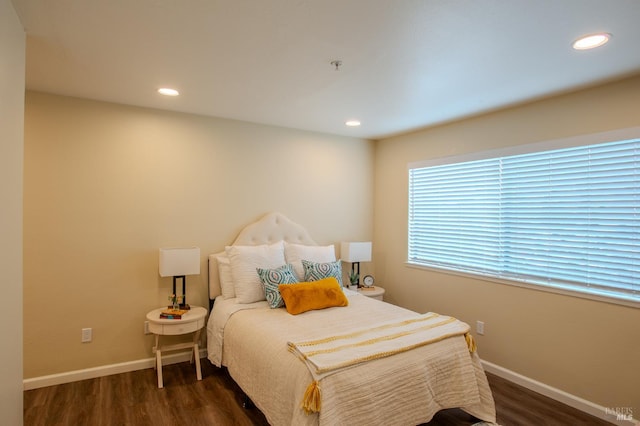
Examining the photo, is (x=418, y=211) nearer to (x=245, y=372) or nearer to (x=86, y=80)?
(x=245, y=372)

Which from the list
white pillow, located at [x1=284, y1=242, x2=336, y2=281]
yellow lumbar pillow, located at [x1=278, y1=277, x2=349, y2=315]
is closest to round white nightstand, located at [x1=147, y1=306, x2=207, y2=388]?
yellow lumbar pillow, located at [x1=278, y1=277, x2=349, y2=315]

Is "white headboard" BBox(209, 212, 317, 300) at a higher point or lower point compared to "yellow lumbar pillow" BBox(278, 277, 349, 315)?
higher

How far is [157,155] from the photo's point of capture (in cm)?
348

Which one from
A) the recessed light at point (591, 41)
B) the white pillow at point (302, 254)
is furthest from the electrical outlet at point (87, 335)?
the recessed light at point (591, 41)

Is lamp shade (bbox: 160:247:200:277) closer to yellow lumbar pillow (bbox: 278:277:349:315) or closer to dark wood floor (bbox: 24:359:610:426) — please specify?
yellow lumbar pillow (bbox: 278:277:349:315)

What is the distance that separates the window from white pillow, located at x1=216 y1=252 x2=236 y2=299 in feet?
7.44

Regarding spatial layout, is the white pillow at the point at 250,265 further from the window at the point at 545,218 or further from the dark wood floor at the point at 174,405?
the window at the point at 545,218

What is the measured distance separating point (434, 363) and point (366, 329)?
20.2 inches

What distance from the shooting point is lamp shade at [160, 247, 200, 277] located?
10.5 feet

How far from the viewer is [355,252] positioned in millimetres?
4367

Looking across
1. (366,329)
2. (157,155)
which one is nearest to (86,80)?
(157,155)

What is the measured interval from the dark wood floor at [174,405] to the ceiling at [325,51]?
250 centimetres

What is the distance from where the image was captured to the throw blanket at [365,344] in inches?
77.1

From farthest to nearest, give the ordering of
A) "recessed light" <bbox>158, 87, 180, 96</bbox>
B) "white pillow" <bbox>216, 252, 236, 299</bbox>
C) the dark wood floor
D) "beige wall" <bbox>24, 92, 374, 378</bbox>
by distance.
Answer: "white pillow" <bbox>216, 252, 236, 299</bbox>, "beige wall" <bbox>24, 92, 374, 378</bbox>, "recessed light" <bbox>158, 87, 180, 96</bbox>, the dark wood floor
